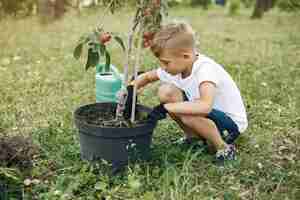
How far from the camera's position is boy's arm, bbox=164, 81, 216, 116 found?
2621 millimetres

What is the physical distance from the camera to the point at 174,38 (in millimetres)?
2566

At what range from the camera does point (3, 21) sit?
762 centimetres

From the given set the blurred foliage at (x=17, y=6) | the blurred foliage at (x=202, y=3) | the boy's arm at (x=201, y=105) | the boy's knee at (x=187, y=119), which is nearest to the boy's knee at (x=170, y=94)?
the boy's knee at (x=187, y=119)

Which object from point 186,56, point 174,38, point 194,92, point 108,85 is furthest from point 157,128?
point 174,38

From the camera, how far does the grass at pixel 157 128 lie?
245cm

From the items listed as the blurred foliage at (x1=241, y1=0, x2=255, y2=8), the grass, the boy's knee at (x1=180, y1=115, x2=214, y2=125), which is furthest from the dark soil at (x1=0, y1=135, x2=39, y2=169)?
the blurred foliage at (x1=241, y1=0, x2=255, y2=8)

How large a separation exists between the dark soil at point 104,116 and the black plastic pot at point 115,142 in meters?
0.07

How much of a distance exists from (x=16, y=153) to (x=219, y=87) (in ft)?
3.94

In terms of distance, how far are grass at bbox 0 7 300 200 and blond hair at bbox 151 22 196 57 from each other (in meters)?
0.57

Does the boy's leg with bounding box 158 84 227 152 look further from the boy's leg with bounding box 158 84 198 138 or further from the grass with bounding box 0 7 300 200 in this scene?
the grass with bounding box 0 7 300 200

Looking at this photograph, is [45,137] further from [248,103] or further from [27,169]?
[248,103]

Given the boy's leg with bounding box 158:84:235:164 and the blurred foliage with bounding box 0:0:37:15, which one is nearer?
the boy's leg with bounding box 158:84:235:164

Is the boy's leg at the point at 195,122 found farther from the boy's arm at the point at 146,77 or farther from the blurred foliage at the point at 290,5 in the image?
the blurred foliage at the point at 290,5

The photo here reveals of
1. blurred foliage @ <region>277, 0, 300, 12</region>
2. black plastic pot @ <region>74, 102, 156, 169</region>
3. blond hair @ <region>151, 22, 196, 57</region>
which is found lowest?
black plastic pot @ <region>74, 102, 156, 169</region>
